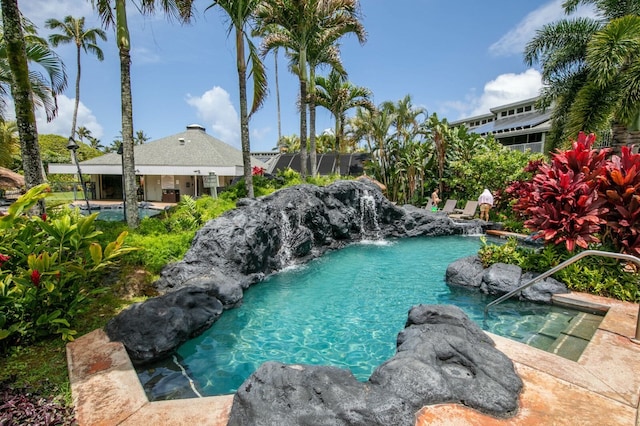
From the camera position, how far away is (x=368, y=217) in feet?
48.6

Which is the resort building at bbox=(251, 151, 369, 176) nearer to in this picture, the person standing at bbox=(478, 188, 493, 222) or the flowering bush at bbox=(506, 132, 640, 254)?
the person standing at bbox=(478, 188, 493, 222)

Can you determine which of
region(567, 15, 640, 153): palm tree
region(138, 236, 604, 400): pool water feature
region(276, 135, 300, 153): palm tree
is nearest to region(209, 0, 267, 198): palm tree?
region(138, 236, 604, 400): pool water feature

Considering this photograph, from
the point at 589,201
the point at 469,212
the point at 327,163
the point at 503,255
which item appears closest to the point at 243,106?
the point at 503,255

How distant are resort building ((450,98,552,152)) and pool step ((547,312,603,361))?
739 inches

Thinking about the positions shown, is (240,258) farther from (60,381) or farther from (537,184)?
(537,184)

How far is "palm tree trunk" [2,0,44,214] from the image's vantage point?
239 inches

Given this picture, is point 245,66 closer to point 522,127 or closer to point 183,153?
point 183,153

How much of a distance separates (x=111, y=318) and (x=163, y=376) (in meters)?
1.54

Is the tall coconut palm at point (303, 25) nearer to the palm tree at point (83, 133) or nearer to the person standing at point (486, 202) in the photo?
the person standing at point (486, 202)

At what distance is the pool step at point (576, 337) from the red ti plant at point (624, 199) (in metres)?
1.95

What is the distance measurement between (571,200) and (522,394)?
5080mm

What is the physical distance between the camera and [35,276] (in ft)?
13.0

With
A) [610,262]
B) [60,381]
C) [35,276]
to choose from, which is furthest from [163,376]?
[610,262]

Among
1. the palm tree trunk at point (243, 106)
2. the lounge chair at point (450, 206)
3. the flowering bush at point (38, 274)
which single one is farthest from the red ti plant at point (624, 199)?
the lounge chair at point (450, 206)
